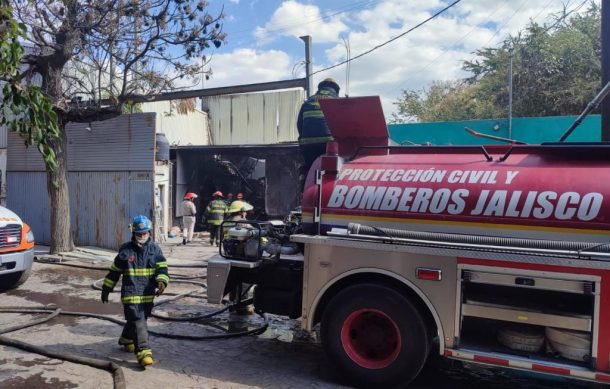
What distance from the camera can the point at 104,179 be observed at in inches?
553

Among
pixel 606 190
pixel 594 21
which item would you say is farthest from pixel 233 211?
pixel 594 21

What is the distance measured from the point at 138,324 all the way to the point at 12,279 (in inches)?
176

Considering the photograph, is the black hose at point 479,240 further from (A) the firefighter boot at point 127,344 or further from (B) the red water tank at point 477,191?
(A) the firefighter boot at point 127,344

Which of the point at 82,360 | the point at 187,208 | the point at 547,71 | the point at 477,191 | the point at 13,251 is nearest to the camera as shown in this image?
the point at 477,191

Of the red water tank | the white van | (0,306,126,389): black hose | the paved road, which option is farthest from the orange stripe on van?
the red water tank

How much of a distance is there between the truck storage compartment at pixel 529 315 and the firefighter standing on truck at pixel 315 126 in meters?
3.06

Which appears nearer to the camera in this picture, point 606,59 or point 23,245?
point 606,59

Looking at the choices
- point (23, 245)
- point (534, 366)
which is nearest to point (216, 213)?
point (23, 245)

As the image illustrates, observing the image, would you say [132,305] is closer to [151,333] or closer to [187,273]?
[151,333]

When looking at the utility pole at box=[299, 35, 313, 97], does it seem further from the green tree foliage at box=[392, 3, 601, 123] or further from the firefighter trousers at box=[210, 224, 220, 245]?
the green tree foliage at box=[392, 3, 601, 123]

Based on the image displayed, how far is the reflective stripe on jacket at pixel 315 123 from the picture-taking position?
687cm

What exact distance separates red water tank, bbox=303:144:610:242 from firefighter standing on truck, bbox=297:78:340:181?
1534mm

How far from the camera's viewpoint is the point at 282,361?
5.56 meters

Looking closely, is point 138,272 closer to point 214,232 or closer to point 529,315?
point 529,315
